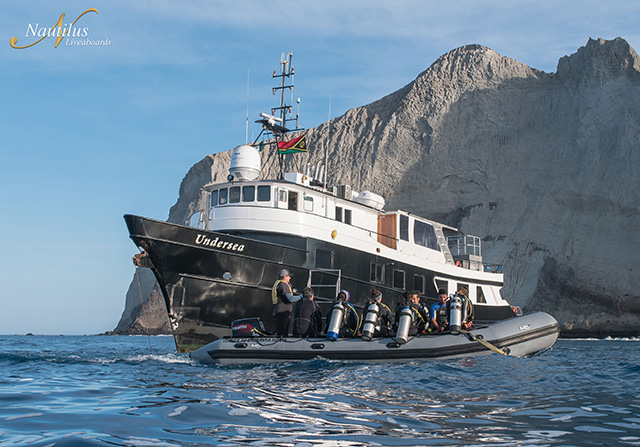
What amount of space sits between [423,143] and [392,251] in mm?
36130

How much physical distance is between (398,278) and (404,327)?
335 inches

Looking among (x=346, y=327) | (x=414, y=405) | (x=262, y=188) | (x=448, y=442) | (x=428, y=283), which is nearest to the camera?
(x=448, y=442)

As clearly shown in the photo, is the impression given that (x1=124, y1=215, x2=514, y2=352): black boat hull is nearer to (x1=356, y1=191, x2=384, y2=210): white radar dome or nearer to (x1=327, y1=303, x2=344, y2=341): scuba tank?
(x1=356, y1=191, x2=384, y2=210): white radar dome

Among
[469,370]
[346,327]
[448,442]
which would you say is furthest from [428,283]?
[448,442]

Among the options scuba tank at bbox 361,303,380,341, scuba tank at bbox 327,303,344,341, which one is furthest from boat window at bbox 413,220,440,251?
scuba tank at bbox 327,303,344,341

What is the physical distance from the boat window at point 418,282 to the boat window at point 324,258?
4285mm

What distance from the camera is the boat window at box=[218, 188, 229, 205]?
18.3m

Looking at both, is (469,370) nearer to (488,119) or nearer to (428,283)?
(428,283)

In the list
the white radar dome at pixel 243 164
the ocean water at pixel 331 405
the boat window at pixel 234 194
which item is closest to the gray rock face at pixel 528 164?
the white radar dome at pixel 243 164

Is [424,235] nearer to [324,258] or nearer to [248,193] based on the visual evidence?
[324,258]

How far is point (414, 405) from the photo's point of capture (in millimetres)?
7578

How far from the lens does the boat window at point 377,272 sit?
64.1 feet

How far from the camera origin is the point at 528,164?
50.2 metres

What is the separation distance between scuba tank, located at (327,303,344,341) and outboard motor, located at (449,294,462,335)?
2348mm
